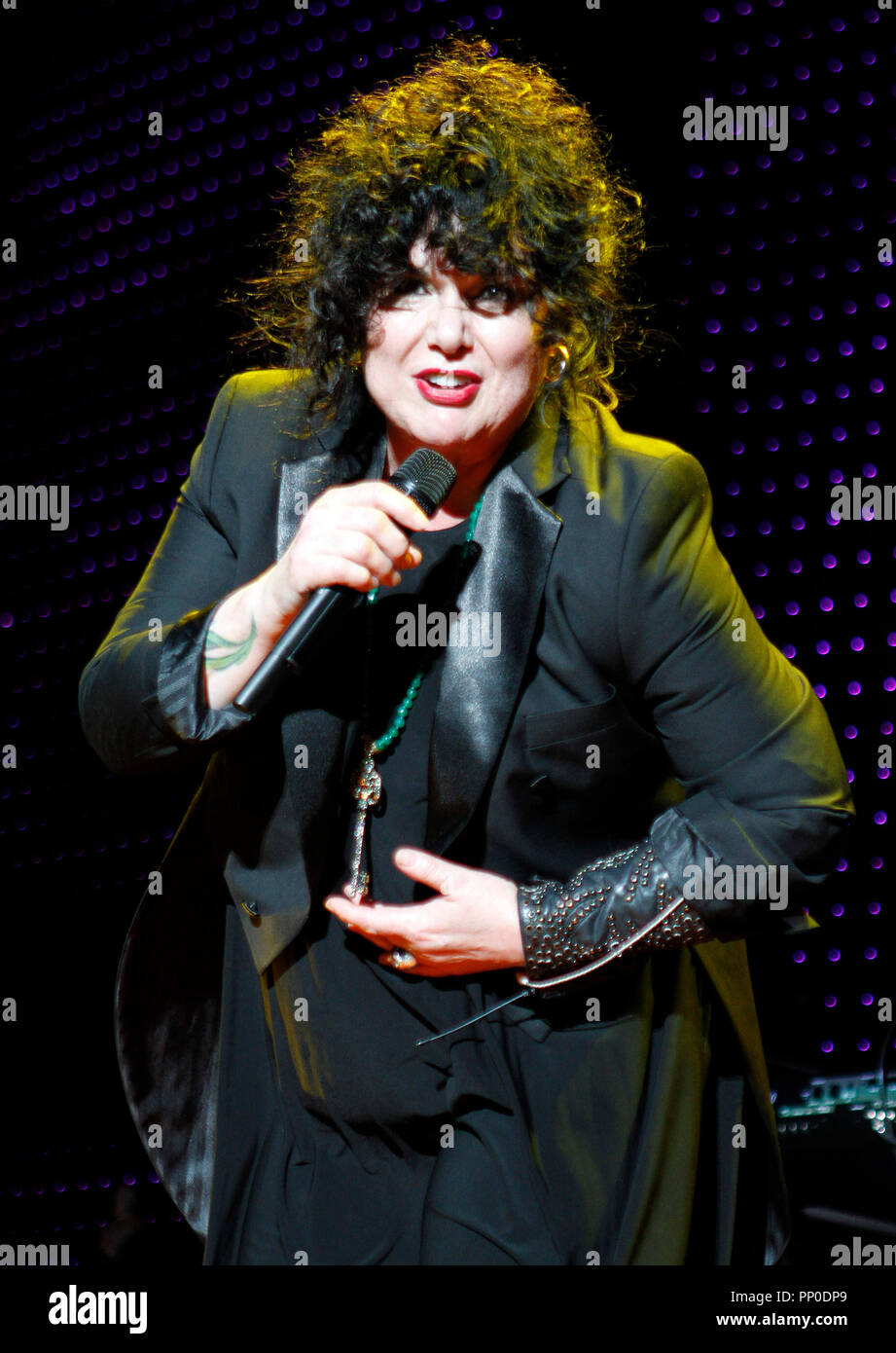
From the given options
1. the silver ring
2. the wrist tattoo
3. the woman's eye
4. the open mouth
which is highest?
the woman's eye

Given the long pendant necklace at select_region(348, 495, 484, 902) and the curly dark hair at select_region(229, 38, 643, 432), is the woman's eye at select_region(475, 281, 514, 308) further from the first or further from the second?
the long pendant necklace at select_region(348, 495, 484, 902)

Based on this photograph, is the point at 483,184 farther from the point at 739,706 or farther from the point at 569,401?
the point at 739,706

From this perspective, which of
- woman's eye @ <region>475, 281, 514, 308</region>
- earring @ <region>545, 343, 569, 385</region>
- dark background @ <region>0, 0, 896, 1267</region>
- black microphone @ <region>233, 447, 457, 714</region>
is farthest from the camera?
dark background @ <region>0, 0, 896, 1267</region>

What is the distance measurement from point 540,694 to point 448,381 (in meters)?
0.33

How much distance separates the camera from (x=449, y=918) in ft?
4.23

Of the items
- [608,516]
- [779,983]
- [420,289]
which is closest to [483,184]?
[420,289]

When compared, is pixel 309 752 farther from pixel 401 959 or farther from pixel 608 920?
pixel 608 920

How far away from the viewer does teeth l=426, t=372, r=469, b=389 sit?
4.12 ft

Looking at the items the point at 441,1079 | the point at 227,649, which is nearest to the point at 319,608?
the point at 227,649

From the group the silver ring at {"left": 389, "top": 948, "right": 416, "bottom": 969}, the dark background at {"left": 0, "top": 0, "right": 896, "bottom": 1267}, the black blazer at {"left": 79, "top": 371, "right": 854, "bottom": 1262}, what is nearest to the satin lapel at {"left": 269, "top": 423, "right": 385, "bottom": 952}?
the black blazer at {"left": 79, "top": 371, "right": 854, "bottom": 1262}

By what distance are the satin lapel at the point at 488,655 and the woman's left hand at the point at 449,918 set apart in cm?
5

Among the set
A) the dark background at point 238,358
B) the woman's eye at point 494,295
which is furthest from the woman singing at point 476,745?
the dark background at point 238,358

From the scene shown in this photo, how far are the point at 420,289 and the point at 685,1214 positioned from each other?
1.02 metres

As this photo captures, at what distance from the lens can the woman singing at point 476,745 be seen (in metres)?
1.28
